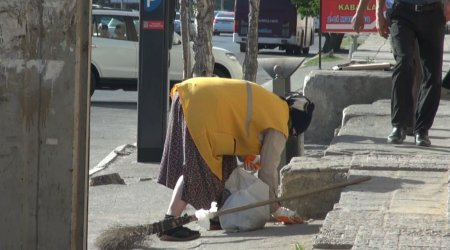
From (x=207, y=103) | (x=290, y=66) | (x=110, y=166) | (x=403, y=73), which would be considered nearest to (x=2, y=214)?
(x=207, y=103)

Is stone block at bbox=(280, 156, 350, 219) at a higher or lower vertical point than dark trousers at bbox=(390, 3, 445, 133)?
lower

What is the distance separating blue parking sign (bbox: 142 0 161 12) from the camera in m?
12.0

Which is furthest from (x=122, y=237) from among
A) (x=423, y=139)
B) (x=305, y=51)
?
(x=305, y=51)

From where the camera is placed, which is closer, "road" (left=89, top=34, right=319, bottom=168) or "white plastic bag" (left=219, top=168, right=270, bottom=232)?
"white plastic bag" (left=219, top=168, right=270, bottom=232)

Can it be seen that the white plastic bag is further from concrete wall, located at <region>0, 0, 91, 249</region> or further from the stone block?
concrete wall, located at <region>0, 0, 91, 249</region>

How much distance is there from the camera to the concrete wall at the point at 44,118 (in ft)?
15.3

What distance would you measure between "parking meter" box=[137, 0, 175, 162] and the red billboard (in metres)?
5.28

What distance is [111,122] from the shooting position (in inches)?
649

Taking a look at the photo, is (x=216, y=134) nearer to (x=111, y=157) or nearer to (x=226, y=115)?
(x=226, y=115)

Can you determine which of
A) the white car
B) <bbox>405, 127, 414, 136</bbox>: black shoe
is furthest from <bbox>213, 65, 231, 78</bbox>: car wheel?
<bbox>405, 127, 414, 136</bbox>: black shoe

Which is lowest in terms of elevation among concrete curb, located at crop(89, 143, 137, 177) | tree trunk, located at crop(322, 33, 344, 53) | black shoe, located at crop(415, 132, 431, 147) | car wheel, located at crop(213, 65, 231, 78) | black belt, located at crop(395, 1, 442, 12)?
tree trunk, located at crop(322, 33, 344, 53)

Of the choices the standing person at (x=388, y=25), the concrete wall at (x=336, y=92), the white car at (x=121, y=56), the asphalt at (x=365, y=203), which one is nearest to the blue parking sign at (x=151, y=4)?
the concrete wall at (x=336, y=92)

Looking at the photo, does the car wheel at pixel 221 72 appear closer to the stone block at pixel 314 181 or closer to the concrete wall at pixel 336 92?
the concrete wall at pixel 336 92

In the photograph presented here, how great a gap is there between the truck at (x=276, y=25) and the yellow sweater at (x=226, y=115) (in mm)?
32429
